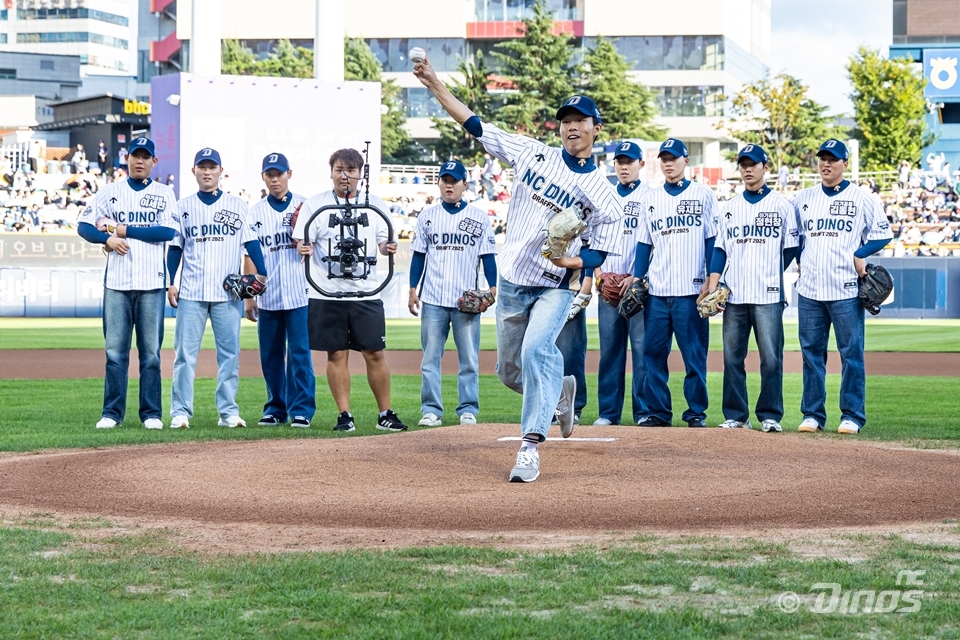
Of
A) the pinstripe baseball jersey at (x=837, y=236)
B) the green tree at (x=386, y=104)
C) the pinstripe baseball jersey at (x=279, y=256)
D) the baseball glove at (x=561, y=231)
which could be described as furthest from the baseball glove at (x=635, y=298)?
the green tree at (x=386, y=104)

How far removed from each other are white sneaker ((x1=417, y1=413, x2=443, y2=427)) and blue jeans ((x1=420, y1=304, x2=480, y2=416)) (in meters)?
0.03

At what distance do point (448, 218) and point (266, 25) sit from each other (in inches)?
2840

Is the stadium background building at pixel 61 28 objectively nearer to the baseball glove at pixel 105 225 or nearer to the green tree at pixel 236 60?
the green tree at pixel 236 60

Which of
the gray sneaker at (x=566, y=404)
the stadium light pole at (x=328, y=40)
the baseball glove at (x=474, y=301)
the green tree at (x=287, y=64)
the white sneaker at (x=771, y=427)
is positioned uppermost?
the green tree at (x=287, y=64)

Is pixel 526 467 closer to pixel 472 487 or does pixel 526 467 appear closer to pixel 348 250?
pixel 472 487

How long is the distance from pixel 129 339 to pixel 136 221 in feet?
3.04

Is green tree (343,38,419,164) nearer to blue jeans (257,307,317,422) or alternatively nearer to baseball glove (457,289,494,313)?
blue jeans (257,307,317,422)

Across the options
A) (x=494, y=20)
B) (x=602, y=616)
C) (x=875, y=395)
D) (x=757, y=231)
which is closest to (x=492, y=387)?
(x=875, y=395)

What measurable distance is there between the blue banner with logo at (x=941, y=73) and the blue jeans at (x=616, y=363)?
47178 mm

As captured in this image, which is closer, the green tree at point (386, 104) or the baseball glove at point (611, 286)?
the baseball glove at point (611, 286)

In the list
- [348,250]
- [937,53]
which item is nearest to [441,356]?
[348,250]

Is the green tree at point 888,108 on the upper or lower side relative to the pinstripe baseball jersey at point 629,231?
upper

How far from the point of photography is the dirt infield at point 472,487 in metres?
5.79

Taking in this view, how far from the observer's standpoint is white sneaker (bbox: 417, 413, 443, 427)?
9.91 meters
